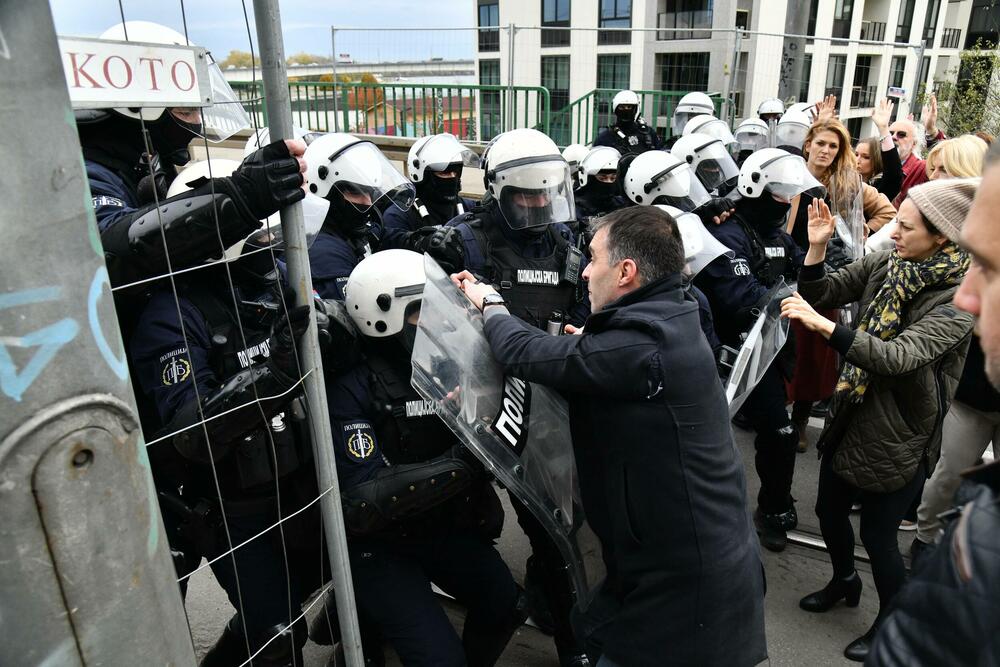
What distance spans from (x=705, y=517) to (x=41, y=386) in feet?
5.50

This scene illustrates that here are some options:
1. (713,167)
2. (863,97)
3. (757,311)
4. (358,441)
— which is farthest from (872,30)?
(358,441)

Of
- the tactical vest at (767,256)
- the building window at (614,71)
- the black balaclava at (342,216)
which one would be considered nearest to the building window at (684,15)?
the building window at (614,71)

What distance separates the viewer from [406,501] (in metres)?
2.32

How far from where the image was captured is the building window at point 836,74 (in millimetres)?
26734

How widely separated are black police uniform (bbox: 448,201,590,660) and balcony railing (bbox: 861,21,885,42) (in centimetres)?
3341

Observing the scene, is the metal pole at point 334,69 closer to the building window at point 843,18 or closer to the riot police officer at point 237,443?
the riot police officer at point 237,443

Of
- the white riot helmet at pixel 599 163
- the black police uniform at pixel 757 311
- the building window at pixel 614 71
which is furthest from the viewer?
the building window at pixel 614 71

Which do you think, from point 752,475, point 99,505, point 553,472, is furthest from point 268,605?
point 752,475

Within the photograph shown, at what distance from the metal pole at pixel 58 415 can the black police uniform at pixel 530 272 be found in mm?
2417

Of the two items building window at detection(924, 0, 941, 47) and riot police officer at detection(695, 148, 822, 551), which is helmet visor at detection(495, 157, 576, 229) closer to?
riot police officer at detection(695, 148, 822, 551)

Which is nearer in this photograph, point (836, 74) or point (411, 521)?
point (411, 521)

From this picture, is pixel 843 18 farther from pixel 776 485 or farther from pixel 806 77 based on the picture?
pixel 776 485

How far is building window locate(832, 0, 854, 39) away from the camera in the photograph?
28.7m

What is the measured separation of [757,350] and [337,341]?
5.99ft
